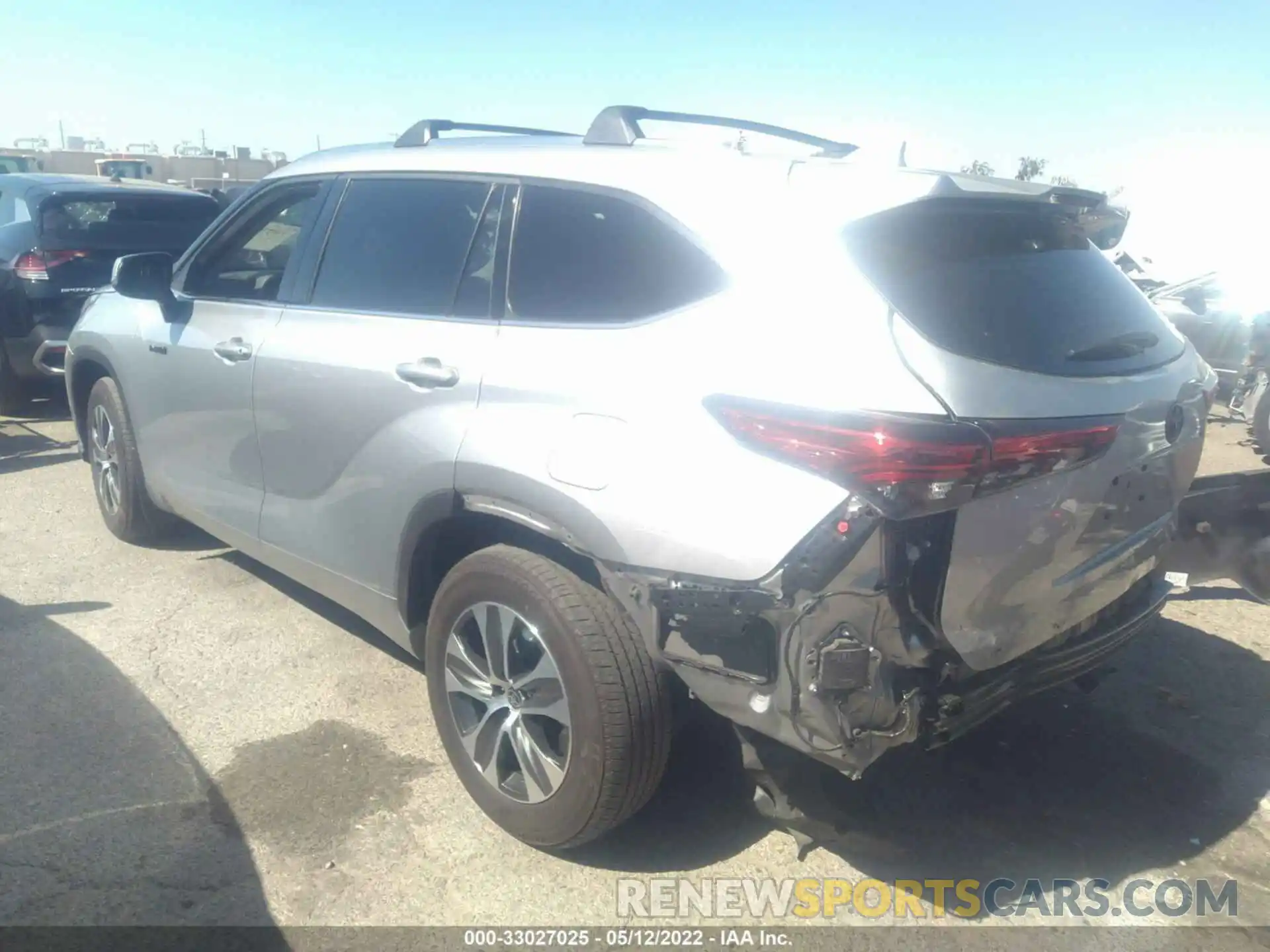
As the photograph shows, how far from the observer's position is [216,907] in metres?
2.81

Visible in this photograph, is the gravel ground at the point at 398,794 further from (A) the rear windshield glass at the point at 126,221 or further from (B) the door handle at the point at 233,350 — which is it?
(A) the rear windshield glass at the point at 126,221

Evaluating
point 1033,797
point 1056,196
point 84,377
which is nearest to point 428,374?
point 1056,196

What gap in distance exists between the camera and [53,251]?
818 cm

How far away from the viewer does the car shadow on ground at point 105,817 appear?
2.81 metres

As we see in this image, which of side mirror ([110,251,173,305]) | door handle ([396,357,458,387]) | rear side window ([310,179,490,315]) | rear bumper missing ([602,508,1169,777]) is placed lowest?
rear bumper missing ([602,508,1169,777])

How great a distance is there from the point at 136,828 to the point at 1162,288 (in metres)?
10.6

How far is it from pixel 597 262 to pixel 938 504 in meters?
1.18

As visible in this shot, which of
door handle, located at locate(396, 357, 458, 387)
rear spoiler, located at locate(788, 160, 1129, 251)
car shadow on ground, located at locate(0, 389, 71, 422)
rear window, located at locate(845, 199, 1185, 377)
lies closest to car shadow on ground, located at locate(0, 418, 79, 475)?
car shadow on ground, located at locate(0, 389, 71, 422)

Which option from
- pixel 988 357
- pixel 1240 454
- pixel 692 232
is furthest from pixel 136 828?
pixel 1240 454

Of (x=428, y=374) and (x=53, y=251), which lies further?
(x=53, y=251)

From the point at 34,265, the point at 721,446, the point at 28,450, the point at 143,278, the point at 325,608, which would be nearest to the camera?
the point at 721,446

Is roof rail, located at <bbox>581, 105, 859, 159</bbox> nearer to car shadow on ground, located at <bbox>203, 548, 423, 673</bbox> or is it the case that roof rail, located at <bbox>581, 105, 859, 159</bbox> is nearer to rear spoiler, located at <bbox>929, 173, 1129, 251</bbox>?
rear spoiler, located at <bbox>929, 173, 1129, 251</bbox>

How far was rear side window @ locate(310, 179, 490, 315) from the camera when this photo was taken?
133 inches

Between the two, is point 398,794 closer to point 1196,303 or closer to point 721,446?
point 721,446
